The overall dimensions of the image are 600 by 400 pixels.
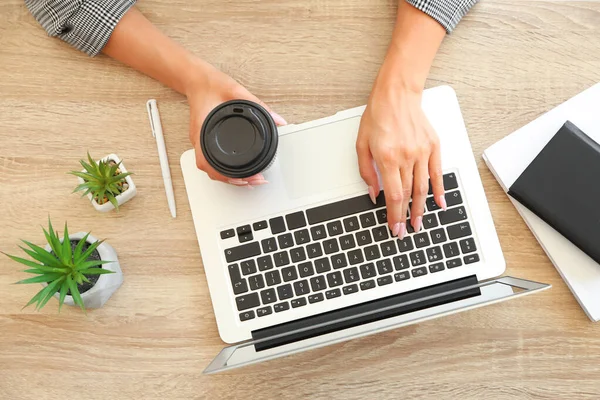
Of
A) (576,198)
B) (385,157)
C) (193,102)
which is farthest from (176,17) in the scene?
(576,198)

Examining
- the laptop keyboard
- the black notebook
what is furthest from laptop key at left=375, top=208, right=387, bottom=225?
the black notebook

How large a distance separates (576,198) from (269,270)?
47 cm

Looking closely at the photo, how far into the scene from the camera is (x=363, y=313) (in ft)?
2.68

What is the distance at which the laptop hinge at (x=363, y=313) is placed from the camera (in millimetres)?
811

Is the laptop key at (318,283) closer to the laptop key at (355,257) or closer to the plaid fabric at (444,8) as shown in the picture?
the laptop key at (355,257)

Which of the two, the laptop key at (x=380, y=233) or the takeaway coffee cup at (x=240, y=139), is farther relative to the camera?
the laptop key at (x=380, y=233)

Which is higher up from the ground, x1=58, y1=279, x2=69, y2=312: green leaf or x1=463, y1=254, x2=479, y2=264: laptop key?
x1=58, y1=279, x2=69, y2=312: green leaf

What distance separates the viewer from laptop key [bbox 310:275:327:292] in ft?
2.71

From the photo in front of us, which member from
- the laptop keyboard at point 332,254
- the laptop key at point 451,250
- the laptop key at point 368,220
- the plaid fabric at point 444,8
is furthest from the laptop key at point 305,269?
the plaid fabric at point 444,8

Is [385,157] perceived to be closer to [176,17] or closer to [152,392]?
[176,17]

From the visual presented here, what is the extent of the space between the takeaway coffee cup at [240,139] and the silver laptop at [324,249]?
12cm

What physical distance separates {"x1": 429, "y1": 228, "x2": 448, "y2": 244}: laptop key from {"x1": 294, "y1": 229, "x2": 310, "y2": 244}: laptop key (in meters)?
0.19

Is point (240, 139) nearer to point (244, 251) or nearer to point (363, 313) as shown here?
point (244, 251)

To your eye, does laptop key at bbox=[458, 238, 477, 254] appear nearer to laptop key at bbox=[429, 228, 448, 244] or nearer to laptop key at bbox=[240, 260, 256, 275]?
laptop key at bbox=[429, 228, 448, 244]
